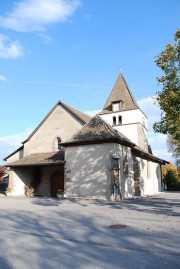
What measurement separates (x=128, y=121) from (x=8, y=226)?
24910 millimetres

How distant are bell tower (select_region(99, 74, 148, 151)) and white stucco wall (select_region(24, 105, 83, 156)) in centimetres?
870

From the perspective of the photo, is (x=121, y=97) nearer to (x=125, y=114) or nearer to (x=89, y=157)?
(x=125, y=114)

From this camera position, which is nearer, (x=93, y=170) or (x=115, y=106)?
(x=93, y=170)

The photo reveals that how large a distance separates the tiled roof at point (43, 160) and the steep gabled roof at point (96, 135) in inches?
87.2

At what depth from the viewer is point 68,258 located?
6109 millimetres

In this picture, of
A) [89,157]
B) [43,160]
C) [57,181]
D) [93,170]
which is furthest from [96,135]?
[57,181]

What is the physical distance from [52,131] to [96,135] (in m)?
7.76

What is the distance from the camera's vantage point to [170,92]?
15594 mm

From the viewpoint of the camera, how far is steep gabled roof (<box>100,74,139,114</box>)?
3400cm

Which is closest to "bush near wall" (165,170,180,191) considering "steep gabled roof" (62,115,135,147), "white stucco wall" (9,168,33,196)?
"steep gabled roof" (62,115,135,147)

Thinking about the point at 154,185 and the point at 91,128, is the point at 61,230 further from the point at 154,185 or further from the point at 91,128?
the point at 154,185

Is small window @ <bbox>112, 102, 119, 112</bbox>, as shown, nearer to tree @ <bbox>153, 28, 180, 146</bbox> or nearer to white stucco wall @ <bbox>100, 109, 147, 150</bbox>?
white stucco wall @ <bbox>100, 109, 147, 150</bbox>

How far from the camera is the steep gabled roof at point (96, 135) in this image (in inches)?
814

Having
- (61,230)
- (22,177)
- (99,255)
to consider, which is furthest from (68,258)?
(22,177)
